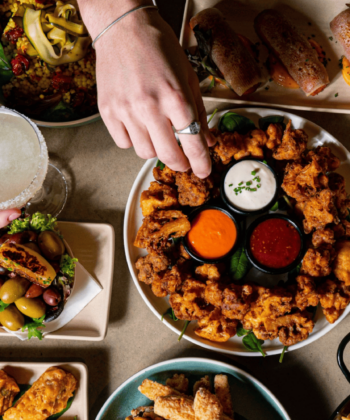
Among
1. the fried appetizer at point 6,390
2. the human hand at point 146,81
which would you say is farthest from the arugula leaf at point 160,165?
the fried appetizer at point 6,390

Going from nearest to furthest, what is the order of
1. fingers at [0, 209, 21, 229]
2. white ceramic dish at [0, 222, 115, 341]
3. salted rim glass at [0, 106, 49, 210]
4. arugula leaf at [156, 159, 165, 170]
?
salted rim glass at [0, 106, 49, 210] < fingers at [0, 209, 21, 229] < arugula leaf at [156, 159, 165, 170] < white ceramic dish at [0, 222, 115, 341]

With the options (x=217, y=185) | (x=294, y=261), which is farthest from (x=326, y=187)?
(x=217, y=185)

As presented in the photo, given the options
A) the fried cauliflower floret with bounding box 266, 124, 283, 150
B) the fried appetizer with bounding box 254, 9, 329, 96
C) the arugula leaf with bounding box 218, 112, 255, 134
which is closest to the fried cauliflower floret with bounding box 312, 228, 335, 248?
the fried cauliflower floret with bounding box 266, 124, 283, 150

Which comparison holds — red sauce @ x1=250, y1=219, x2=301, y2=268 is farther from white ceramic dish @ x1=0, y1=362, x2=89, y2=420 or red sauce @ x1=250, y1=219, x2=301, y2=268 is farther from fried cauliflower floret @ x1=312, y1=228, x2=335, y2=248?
white ceramic dish @ x1=0, y1=362, x2=89, y2=420

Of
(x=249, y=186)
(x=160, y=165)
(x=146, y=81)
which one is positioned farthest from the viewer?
(x=160, y=165)

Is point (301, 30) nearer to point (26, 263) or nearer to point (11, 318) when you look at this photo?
point (26, 263)

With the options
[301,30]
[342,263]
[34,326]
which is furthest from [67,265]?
[301,30]
